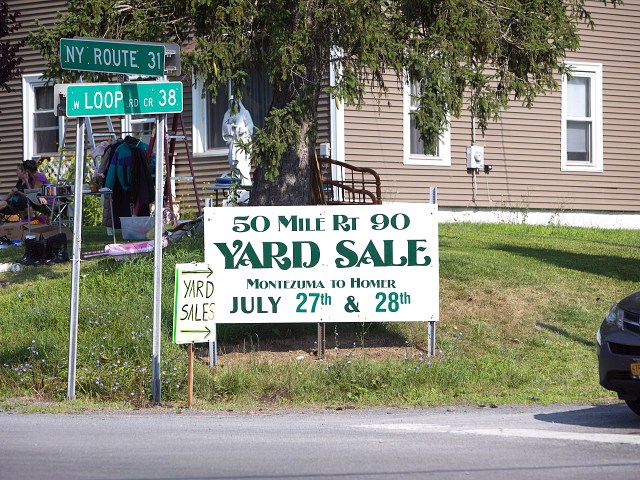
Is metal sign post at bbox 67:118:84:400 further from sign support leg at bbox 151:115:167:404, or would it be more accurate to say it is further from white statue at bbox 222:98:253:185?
white statue at bbox 222:98:253:185

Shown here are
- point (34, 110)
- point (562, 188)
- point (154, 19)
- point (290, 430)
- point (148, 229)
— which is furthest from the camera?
point (34, 110)

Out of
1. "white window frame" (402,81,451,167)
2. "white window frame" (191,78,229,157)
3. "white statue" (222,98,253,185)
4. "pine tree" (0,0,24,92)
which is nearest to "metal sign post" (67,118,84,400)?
"white statue" (222,98,253,185)

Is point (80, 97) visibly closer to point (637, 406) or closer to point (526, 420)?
point (526, 420)

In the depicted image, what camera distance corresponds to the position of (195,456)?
24.4ft

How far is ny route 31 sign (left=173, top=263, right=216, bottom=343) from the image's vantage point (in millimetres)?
9969

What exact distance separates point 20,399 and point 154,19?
511 centimetres

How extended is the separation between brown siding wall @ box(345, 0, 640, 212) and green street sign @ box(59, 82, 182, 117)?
1039 cm

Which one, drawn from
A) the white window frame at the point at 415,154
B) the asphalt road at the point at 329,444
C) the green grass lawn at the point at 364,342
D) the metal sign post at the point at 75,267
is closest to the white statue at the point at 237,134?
the white window frame at the point at 415,154

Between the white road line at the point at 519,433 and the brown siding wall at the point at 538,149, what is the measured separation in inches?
477

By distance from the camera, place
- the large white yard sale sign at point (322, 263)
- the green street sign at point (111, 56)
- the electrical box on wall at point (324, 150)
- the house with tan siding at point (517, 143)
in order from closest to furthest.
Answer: the green street sign at point (111, 56) < the large white yard sale sign at point (322, 263) < the electrical box on wall at point (324, 150) < the house with tan siding at point (517, 143)

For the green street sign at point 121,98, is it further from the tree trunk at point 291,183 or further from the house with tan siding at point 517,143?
the house with tan siding at point 517,143

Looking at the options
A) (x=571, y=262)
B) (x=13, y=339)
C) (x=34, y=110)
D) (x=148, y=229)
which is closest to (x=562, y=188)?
(x=571, y=262)

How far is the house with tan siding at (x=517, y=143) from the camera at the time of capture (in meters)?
21.2

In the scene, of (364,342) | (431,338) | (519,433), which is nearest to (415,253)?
(431,338)
